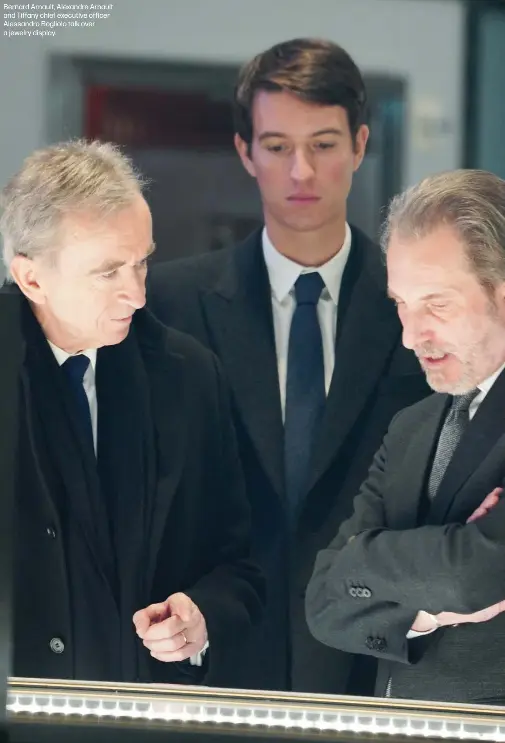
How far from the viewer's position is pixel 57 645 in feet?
6.98

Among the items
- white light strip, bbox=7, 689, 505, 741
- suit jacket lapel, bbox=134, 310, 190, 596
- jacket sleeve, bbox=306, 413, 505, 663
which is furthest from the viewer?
suit jacket lapel, bbox=134, 310, 190, 596

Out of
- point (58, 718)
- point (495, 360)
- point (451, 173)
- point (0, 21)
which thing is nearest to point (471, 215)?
point (451, 173)

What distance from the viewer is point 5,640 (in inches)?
73.5

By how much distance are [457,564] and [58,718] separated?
0.93m

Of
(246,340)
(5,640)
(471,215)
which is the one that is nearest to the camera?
(5,640)

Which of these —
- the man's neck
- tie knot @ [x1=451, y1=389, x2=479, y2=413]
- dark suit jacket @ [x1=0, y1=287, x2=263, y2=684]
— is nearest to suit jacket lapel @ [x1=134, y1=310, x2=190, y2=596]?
dark suit jacket @ [x1=0, y1=287, x2=263, y2=684]

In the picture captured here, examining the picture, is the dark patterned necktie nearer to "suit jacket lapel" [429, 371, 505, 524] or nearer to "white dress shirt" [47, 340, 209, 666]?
"suit jacket lapel" [429, 371, 505, 524]

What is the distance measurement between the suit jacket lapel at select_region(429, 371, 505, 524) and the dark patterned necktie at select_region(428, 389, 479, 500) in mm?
18

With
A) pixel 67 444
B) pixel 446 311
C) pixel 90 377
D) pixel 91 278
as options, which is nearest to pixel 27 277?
pixel 91 278

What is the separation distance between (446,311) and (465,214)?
0.20 metres

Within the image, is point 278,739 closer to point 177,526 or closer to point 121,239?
point 177,526

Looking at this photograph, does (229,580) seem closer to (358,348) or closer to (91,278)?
(358,348)

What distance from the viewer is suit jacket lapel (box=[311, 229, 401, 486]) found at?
210 cm

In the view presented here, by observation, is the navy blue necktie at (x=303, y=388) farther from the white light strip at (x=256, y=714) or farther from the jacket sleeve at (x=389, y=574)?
the white light strip at (x=256, y=714)
